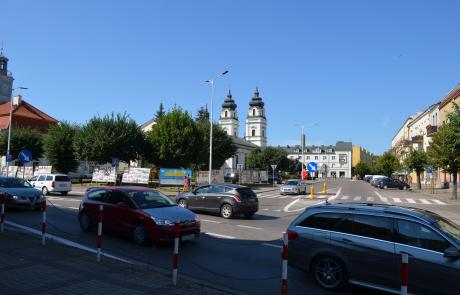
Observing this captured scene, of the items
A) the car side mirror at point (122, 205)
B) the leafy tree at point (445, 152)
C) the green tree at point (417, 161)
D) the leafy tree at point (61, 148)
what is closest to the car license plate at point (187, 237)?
the car side mirror at point (122, 205)

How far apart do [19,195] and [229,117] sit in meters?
129

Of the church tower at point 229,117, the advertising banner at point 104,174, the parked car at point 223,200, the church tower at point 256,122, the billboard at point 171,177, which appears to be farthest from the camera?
the church tower at point 256,122

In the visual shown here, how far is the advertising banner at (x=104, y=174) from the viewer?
41.8m

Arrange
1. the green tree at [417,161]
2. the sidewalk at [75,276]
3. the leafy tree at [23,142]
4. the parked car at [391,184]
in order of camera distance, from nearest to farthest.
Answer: the sidewalk at [75,276], the green tree at [417,161], the leafy tree at [23,142], the parked car at [391,184]

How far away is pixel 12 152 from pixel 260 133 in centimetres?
10354

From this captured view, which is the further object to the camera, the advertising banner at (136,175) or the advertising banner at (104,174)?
the advertising banner at (104,174)

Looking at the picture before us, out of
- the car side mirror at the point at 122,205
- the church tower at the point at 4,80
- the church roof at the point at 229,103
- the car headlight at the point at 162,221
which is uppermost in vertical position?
the church roof at the point at 229,103

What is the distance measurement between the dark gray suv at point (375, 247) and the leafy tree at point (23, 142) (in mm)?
54670

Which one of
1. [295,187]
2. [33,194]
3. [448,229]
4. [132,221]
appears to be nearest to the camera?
[448,229]

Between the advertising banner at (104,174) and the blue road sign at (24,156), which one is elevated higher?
the blue road sign at (24,156)

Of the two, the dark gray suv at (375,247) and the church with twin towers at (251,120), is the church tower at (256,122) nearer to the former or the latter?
the church with twin towers at (251,120)

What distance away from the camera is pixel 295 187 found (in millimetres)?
39594

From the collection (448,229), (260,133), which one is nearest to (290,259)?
(448,229)

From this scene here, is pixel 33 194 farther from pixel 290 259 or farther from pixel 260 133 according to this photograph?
pixel 260 133
